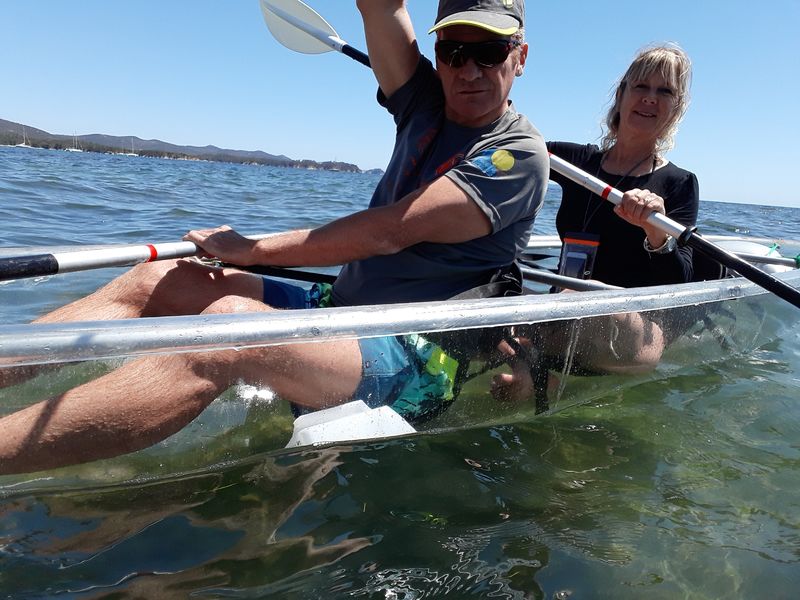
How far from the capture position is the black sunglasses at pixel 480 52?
2.40m

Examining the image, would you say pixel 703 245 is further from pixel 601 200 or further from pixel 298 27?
pixel 298 27

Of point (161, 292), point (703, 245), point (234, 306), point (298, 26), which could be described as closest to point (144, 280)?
point (161, 292)

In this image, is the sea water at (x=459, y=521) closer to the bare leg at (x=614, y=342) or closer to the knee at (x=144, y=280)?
the bare leg at (x=614, y=342)

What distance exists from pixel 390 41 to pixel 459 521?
1.80m

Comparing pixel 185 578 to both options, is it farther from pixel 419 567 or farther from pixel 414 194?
pixel 414 194

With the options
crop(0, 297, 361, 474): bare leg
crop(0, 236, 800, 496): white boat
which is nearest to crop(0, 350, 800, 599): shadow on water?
crop(0, 236, 800, 496): white boat

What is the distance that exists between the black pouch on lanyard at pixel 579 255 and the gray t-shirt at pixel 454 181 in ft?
3.97

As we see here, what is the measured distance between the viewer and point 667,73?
363 centimetres

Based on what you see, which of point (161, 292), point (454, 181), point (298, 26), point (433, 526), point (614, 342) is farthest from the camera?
point (298, 26)

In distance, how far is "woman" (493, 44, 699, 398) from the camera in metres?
3.49

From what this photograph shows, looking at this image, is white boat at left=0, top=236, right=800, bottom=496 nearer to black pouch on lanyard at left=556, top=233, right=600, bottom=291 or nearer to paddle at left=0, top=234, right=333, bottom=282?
paddle at left=0, top=234, right=333, bottom=282

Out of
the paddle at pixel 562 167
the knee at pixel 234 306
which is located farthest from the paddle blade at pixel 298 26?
the knee at pixel 234 306

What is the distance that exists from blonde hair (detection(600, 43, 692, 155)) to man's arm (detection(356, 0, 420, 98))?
1.64 meters

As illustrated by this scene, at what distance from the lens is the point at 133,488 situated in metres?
2.04
